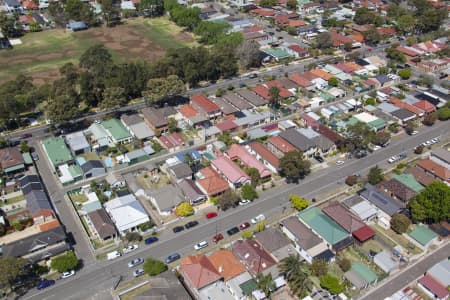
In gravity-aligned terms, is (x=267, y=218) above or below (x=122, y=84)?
below

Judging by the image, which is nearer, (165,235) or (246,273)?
(246,273)

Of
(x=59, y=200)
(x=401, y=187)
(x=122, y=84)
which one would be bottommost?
(x=401, y=187)

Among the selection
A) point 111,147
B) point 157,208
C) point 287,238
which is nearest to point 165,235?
point 157,208

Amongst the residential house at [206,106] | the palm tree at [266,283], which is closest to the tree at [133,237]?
the palm tree at [266,283]

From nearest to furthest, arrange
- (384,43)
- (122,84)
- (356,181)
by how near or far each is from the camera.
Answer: (356,181)
(122,84)
(384,43)

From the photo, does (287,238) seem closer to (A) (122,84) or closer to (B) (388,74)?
(A) (122,84)

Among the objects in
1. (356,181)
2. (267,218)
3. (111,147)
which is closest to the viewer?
(267,218)

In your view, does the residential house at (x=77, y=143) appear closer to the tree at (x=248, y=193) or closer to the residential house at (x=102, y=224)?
the residential house at (x=102, y=224)
